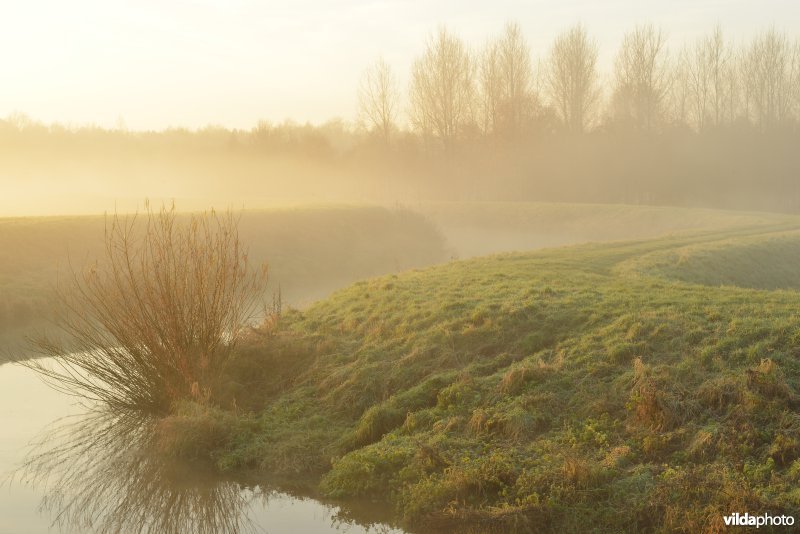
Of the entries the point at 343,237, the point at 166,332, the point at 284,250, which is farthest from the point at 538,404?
the point at 343,237

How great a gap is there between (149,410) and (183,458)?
67.8 inches

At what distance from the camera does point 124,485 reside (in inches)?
402

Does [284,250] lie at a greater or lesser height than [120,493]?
greater

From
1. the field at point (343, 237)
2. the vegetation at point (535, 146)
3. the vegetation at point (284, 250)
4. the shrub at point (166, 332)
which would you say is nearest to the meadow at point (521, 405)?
the shrub at point (166, 332)

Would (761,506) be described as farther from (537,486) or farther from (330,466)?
(330,466)

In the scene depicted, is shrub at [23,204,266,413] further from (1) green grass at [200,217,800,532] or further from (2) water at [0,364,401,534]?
(1) green grass at [200,217,800,532]

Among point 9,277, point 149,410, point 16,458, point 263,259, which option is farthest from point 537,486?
point 263,259

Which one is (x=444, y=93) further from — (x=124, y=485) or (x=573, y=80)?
(x=124, y=485)

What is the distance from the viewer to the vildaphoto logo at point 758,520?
7.41m

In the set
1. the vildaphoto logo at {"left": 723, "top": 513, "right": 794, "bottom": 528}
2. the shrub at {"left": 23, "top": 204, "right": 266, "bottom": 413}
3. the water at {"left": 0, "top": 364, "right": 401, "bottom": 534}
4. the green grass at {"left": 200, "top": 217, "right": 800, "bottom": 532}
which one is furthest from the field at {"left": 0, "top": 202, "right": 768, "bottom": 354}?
the vildaphoto logo at {"left": 723, "top": 513, "right": 794, "bottom": 528}

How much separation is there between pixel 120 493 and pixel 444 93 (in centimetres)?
5675

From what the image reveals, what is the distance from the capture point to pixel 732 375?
9836 millimetres

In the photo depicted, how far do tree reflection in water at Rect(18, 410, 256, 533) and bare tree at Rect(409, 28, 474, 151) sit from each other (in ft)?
179

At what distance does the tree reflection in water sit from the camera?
9273 millimetres
